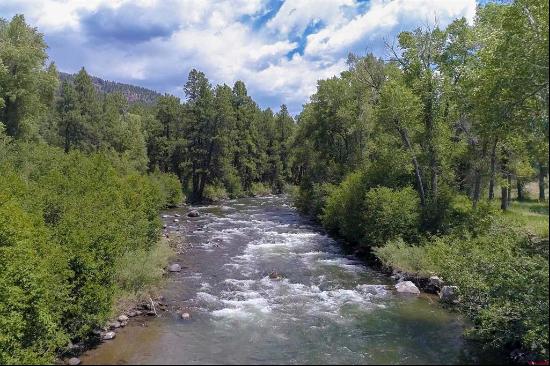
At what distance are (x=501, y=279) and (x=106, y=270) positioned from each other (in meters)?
14.4

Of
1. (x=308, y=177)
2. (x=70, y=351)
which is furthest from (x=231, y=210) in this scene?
(x=70, y=351)

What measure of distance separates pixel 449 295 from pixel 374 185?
14.8 m

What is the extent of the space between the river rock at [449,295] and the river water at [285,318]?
0.58m

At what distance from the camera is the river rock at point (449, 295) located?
20.0m

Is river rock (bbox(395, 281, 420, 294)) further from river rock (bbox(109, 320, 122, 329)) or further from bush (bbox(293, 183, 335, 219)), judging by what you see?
bush (bbox(293, 183, 335, 219))

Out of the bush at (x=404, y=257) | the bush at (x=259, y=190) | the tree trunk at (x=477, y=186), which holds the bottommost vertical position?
the bush at (x=404, y=257)

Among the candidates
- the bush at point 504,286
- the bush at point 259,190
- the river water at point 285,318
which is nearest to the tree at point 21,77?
the river water at point 285,318

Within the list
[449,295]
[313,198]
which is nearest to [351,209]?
[313,198]

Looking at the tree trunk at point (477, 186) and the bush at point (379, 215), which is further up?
the tree trunk at point (477, 186)

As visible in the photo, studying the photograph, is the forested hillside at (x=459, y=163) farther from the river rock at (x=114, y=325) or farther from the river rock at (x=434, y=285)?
the river rock at (x=114, y=325)

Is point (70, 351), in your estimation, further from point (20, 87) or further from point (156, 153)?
point (156, 153)

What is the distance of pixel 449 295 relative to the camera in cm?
2042

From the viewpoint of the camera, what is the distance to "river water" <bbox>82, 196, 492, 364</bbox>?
13961mm

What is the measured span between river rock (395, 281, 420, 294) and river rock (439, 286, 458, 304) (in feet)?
5.41
